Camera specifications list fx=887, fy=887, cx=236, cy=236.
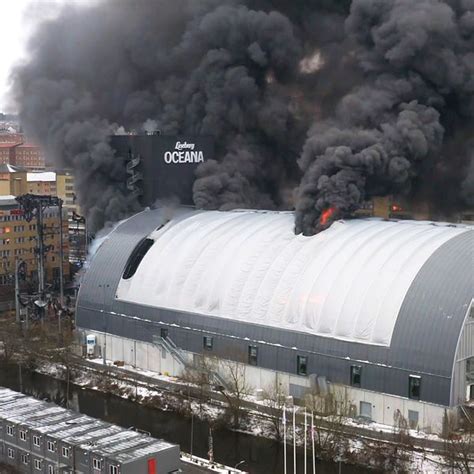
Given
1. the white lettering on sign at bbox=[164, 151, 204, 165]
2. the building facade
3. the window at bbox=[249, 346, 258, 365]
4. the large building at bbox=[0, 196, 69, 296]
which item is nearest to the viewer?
the window at bbox=[249, 346, 258, 365]

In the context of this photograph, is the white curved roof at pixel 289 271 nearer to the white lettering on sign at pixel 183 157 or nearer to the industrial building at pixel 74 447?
the white lettering on sign at pixel 183 157

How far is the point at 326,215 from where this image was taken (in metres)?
41.6

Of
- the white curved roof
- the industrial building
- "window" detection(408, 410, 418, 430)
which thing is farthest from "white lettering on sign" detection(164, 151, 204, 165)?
the industrial building

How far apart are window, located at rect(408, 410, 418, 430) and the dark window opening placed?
→ 17596mm

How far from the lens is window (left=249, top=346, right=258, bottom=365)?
37031 millimetres

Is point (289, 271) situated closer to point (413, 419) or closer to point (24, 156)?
point (413, 419)

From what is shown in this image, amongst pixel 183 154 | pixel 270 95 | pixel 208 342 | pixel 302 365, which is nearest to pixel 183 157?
pixel 183 154

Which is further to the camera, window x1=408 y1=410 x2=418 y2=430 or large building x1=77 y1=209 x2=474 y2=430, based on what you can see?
large building x1=77 y1=209 x2=474 y2=430

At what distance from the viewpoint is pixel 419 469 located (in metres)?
28.9

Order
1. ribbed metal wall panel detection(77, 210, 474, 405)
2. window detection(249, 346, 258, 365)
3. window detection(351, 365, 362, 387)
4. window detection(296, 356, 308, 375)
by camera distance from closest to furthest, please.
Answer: ribbed metal wall panel detection(77, 210, 474, 405), window detection(351, 365, 362, 387), window detection(296, 356, 308, 375), window detection(249, 346, 258, 365)

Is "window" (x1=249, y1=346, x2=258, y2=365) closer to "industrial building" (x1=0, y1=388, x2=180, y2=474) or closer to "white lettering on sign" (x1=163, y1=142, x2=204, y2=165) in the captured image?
"industrial building" (x1=0, y1=388, x2=180, y2=474)

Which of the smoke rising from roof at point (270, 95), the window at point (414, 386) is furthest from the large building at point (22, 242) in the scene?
the window at point (414, 386)

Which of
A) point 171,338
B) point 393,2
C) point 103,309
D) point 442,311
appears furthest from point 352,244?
point 393,2

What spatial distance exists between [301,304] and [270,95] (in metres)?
26.7
